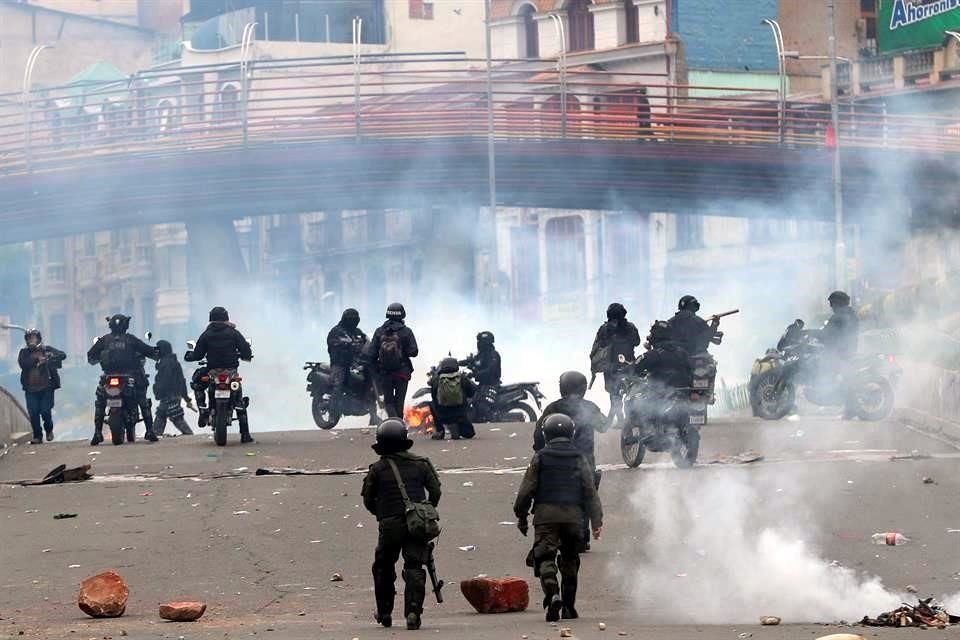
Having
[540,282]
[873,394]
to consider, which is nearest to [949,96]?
[540,282]

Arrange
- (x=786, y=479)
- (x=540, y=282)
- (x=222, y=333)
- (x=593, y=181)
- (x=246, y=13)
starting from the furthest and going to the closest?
(x=246, y=13) < (x=540, y=282) < (x=593, y=181) < (x=222, y=333) < (x=786, y=479)

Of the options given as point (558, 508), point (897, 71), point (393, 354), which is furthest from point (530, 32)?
point (558, 508)

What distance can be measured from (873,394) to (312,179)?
2479 cm

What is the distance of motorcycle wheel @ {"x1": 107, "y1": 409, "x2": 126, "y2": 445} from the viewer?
23641 millimetres

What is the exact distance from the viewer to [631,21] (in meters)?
68.1

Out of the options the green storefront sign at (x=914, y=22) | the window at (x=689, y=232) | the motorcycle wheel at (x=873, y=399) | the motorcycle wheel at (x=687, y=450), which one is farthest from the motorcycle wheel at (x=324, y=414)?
the window at (x=689, y=232)

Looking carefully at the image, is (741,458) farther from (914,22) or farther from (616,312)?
(914,22)

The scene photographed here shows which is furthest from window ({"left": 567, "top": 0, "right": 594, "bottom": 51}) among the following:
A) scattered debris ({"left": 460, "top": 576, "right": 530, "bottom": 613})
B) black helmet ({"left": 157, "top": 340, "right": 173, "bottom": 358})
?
scattered debris ({"left": 460, "top": 576, "right": 530, "bottom": 613})

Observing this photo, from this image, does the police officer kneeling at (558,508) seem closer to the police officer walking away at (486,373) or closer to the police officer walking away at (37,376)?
the police officer walking away at (486,373)

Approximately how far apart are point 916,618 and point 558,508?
2.12m

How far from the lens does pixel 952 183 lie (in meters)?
45.1

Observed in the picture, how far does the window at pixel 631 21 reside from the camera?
67.9 metres

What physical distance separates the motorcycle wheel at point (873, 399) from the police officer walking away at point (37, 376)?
9990 mm

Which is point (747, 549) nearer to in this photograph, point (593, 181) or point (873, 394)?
point (873, 394)
